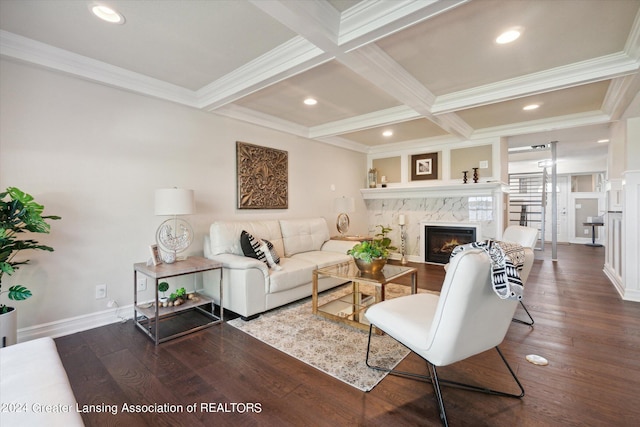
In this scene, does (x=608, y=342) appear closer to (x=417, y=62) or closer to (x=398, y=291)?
(x=398, y=291)

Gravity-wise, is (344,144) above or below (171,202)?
above

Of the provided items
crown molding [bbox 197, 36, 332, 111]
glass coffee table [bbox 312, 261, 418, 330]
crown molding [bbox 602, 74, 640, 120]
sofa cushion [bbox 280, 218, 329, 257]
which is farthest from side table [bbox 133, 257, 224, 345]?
crown molding [bbox 602, 74, 640, 120]

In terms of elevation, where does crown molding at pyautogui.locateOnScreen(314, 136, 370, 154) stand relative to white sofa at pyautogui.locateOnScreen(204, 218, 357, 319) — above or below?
above

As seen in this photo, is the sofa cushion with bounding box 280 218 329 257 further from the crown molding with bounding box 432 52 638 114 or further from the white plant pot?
the white plant pot

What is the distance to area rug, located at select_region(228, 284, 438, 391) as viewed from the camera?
1981 millimetres

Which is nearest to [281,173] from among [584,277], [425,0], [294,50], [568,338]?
[294,50]

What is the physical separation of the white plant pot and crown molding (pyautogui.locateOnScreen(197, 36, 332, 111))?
248cm

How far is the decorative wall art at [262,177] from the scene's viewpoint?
3.92 m

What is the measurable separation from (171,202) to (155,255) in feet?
1.75

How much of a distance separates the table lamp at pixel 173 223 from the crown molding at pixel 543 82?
9.95 feet

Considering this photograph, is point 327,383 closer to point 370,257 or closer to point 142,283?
point 370,257

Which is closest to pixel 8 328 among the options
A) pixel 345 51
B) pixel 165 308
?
pixel 165 308

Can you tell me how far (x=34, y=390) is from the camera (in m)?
1.04

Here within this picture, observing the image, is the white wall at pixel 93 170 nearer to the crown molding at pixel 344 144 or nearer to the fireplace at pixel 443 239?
the crown molding at pixel 344 144
